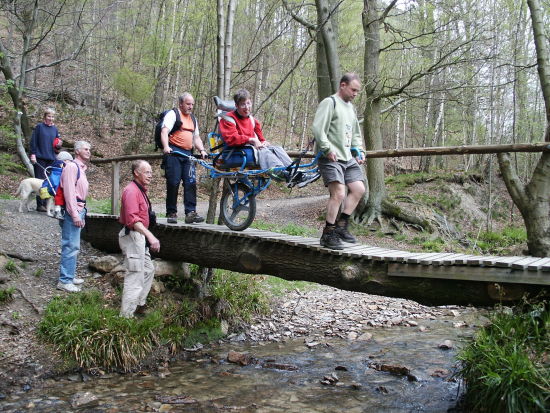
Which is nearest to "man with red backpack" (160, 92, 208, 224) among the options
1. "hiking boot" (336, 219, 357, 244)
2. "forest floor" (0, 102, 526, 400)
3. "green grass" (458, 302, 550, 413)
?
"forest floor" (0, 102, 526, 400)

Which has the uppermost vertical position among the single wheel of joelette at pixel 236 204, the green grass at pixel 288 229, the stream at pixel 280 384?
the single wheel of joelette at pixel 236 204

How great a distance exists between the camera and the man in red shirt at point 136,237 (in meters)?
5.62

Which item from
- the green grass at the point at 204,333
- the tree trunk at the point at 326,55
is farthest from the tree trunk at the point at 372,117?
the green grass at the point at 204,333

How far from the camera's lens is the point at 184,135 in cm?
680

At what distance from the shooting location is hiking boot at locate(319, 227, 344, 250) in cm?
507

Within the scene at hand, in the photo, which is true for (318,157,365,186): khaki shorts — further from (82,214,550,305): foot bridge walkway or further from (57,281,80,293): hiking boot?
(57,281,80,293): hiking boot

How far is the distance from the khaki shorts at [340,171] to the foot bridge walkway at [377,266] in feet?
2.46

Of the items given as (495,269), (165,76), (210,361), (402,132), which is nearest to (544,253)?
(495,269)

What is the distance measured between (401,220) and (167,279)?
26.3 ft

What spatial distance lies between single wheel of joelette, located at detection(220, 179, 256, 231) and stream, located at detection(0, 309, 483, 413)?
1712mm

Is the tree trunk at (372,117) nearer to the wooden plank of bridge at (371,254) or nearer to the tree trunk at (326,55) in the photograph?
the tree trunk at (326,55)

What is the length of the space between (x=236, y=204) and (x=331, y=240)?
176cm

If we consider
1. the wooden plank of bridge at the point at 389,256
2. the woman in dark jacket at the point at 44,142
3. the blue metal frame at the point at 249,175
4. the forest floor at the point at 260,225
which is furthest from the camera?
the woman in dark jacket at the point at 44,142

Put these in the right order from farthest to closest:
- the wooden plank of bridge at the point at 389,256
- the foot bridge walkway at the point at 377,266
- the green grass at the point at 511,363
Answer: the wooden plank of bridge at the point at 389,256
the foot bridge walkway at the point at 377,266
the green grass at the point at 511,363
